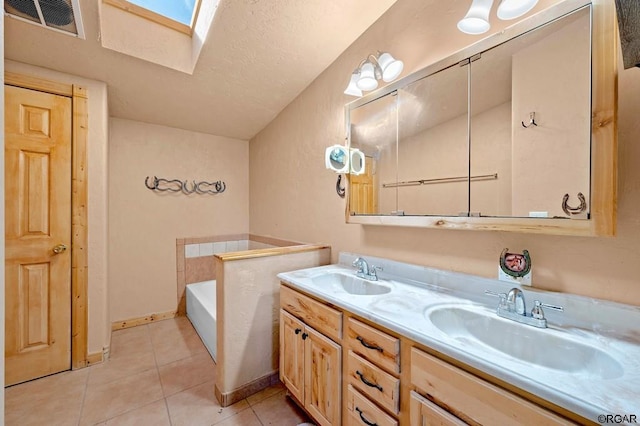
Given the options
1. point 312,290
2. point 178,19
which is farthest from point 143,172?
point 312,290

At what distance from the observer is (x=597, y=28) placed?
0.96 metres

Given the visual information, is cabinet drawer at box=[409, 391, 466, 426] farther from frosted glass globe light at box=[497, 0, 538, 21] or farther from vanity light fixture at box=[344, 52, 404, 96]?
vanity light fixture at box=[344, 52, 404, 96]

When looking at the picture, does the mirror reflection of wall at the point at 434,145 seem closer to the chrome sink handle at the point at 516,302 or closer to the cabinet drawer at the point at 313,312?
the chrome sink handle at the point at 516,302

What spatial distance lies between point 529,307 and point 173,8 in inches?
108

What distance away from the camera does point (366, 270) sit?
171 centimetres

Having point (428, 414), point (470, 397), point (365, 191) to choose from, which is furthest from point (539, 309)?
point (365, 191)

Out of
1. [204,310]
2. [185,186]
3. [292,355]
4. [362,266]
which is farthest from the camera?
[185,186]

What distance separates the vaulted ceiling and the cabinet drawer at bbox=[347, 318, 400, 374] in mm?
1893

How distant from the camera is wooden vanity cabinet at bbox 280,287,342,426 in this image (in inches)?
52.1

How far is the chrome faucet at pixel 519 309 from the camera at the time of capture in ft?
3.30

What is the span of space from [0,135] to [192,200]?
8.94 feet

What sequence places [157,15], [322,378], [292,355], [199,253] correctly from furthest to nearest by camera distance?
[199,253]
[157,15]
[292,355]
[322,378]

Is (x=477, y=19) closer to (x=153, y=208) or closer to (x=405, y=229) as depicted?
(x=405, y=229)

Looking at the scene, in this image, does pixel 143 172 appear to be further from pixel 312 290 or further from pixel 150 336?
pixel 312 290
